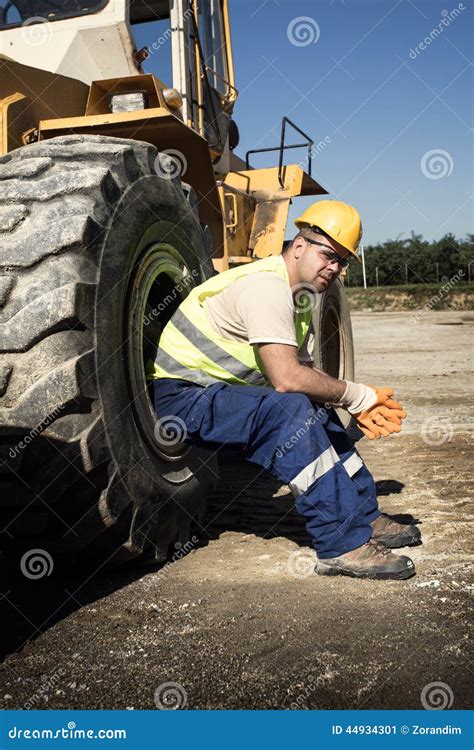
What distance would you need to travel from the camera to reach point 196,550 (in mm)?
3664

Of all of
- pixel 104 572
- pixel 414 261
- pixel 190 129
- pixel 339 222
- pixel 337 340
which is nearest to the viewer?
pixel 104 572

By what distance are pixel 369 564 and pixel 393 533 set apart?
451 millimetres

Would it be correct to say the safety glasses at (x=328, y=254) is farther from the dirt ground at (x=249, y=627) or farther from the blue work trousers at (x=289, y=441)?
the dirt ground at (x=249, y=627)

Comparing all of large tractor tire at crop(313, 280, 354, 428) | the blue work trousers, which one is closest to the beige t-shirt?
the blue work trousers

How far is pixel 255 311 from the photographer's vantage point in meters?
3.20

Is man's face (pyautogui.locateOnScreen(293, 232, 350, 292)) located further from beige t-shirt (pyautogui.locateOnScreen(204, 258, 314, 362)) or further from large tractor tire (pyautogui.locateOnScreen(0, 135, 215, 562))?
large tractor tire (pyautogui.locateOnScreen(0, 135, 215, 562))

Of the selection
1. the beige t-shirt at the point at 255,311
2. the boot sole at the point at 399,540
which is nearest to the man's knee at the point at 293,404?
the beige t-shirt at the point at 255,311

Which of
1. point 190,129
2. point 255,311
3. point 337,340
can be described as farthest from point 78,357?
point 337,340

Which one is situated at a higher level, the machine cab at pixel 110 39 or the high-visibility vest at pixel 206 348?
the machine cab at pixel 110 39

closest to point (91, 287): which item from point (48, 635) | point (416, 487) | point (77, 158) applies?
point (77, 158)

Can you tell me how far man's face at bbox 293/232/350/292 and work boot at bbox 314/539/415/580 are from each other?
1.13 meters

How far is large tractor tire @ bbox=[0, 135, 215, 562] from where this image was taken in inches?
104

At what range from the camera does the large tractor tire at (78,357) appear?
2646mm

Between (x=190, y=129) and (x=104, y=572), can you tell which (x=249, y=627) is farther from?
(x=190, y=129)
